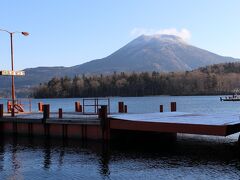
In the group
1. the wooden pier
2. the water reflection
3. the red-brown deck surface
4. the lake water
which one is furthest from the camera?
the wooden pier

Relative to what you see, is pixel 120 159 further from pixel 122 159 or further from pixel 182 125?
pixel 182 125

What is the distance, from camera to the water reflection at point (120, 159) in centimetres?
2364

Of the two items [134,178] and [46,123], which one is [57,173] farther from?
[46,123]

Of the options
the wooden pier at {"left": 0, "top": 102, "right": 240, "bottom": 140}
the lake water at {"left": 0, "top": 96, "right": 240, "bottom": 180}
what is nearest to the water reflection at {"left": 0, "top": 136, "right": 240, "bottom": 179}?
the lake water at {"left": 0, "top": 96, "right": 240, "bottom": 180}

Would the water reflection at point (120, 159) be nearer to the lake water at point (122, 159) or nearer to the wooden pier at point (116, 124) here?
the lake water at point (122, 159)

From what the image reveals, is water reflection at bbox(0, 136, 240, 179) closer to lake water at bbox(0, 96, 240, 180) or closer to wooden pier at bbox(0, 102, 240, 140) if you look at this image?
lake water at bbox(0, 96, 240, 180)

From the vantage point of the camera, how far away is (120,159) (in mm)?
27750

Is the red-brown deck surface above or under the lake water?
above

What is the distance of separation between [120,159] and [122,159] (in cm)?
14

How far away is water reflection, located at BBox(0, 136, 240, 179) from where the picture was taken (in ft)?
77.6

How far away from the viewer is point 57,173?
Answer: 24281 mm

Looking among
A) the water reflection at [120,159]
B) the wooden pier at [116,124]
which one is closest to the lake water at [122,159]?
the water reflection at [120,159]

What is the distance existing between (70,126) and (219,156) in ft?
46.4

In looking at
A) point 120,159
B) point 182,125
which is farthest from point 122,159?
point 182,125
